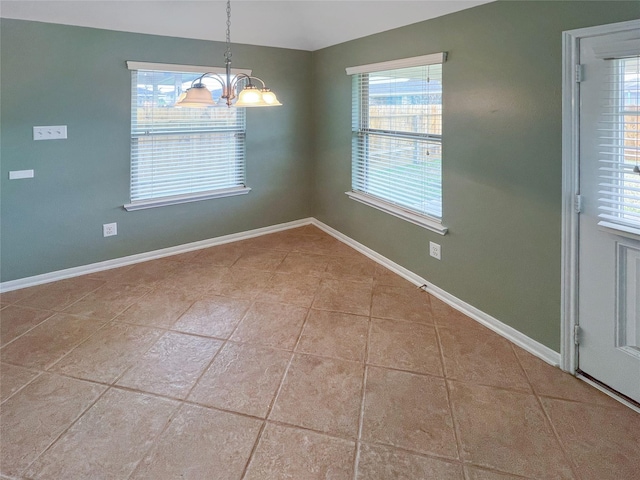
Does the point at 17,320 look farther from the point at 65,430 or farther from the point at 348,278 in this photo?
the point at 348,278

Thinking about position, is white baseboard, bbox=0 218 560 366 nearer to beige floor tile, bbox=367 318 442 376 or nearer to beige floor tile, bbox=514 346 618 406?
beige floor tile, bbox=514 346 618 406

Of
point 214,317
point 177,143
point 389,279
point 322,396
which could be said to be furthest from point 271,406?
point 177,143

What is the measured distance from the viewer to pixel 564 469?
1.66m

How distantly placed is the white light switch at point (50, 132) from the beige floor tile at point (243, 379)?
2.35 meters

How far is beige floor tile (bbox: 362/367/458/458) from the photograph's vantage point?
1805 millimetres

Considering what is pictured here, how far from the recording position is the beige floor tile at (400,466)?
163cm

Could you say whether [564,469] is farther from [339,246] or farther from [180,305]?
[339,246]

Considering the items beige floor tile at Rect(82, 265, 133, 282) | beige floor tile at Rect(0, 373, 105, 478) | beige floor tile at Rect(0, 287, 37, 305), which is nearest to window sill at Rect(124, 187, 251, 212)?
beige floor tile at Rect(82, 265, 133, 282)

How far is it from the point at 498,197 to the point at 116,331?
2680mm

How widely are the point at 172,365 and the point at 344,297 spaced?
4.64 feet

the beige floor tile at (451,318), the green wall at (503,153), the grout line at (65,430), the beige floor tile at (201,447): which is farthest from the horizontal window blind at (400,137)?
the grout line at (65,430)

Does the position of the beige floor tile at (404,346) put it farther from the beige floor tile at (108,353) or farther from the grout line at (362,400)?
the beige floor tile at (108,353)

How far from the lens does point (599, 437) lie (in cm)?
181

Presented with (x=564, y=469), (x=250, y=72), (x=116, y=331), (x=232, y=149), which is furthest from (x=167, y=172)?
(x=564, y=469)
